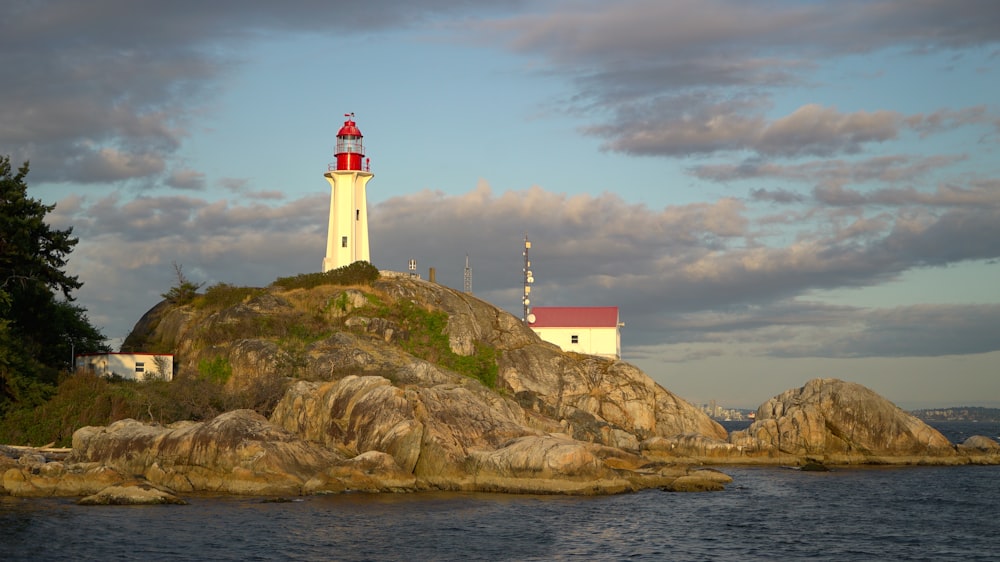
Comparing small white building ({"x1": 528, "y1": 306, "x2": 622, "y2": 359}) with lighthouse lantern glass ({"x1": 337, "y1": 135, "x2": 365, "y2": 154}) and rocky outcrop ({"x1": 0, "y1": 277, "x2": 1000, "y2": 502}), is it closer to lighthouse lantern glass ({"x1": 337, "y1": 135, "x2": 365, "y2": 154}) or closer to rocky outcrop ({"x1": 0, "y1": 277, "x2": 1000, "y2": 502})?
rocky outcrop ({"x1": 0, "y1": 277, "x2": 1000, "y2": 502})

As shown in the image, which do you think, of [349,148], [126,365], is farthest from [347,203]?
[126,365]

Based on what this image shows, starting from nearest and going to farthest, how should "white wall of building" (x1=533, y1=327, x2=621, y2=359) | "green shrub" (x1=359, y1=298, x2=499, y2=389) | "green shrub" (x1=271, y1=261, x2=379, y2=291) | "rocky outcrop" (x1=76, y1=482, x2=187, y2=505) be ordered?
"rocky outcrop" (x1=76, y1=482, x2=187, y2=505) < "green shrub" (x1=359, y1=298, x2=499, y2=389) < "green shrub" (x1=271, y1=261, x2=379, y2=291) < "white wall of building" (x1=533, y1=327, x2=621, y2=359)

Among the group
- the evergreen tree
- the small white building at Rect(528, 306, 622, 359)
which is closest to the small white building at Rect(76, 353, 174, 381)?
the evergreen tree

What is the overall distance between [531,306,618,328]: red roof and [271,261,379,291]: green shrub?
15474mm

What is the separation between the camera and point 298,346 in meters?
58.2

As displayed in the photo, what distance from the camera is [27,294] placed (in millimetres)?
52562

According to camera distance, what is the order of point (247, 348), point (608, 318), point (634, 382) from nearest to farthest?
1. point (247, 348)
2. point (634, 382)
3. point (608, 318)

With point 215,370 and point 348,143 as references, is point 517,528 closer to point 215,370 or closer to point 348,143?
point 215,370

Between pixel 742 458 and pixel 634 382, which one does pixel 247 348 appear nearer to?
pixel 634 382

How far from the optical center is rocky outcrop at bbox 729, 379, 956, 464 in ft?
201

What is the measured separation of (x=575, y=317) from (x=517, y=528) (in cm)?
4309

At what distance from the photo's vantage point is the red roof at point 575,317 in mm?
76500

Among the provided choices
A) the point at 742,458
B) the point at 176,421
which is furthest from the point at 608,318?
the point at 176,421

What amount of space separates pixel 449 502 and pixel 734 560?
44.3 feet
